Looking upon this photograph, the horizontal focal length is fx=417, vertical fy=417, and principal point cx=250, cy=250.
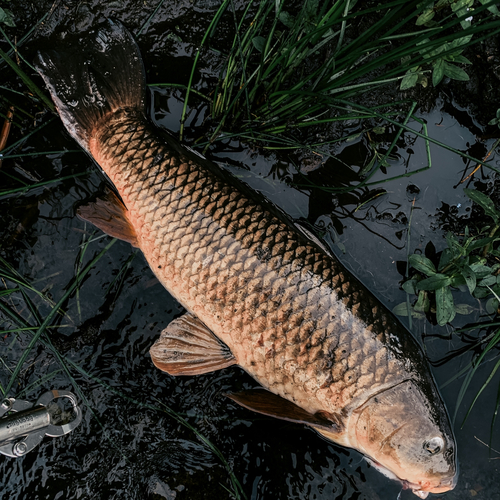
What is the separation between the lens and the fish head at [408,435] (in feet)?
6.88

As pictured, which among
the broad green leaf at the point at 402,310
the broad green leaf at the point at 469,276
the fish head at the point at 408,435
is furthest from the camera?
the broad green leaf at the point at 402,310

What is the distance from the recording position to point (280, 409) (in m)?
2.27

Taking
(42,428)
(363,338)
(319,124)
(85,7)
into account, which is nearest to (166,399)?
(42,428)

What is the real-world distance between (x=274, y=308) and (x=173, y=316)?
0.79 metres

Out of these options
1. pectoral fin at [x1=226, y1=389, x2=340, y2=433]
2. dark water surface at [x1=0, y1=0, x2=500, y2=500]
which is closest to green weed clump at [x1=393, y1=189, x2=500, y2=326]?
dark water surface at [x1=0, y1=0, x2=500, y2=500]

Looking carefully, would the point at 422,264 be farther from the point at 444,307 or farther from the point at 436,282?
the point at 444,307

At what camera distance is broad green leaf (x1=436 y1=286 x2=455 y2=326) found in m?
2.38

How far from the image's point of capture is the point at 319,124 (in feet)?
8.58

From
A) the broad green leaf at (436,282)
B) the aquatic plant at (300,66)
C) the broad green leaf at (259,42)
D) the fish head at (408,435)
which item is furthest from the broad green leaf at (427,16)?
the fish head at (408,435)

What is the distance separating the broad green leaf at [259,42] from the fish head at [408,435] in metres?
1.99

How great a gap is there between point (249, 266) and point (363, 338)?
0.69m

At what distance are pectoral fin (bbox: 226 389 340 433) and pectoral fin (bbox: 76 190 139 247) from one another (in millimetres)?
1081

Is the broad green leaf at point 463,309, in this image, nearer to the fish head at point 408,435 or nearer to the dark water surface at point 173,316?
the dark water surface at point 173,316

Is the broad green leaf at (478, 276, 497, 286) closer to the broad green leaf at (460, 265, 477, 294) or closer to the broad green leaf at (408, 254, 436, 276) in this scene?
the broad green leaf at (460, 265, 477, 294)
